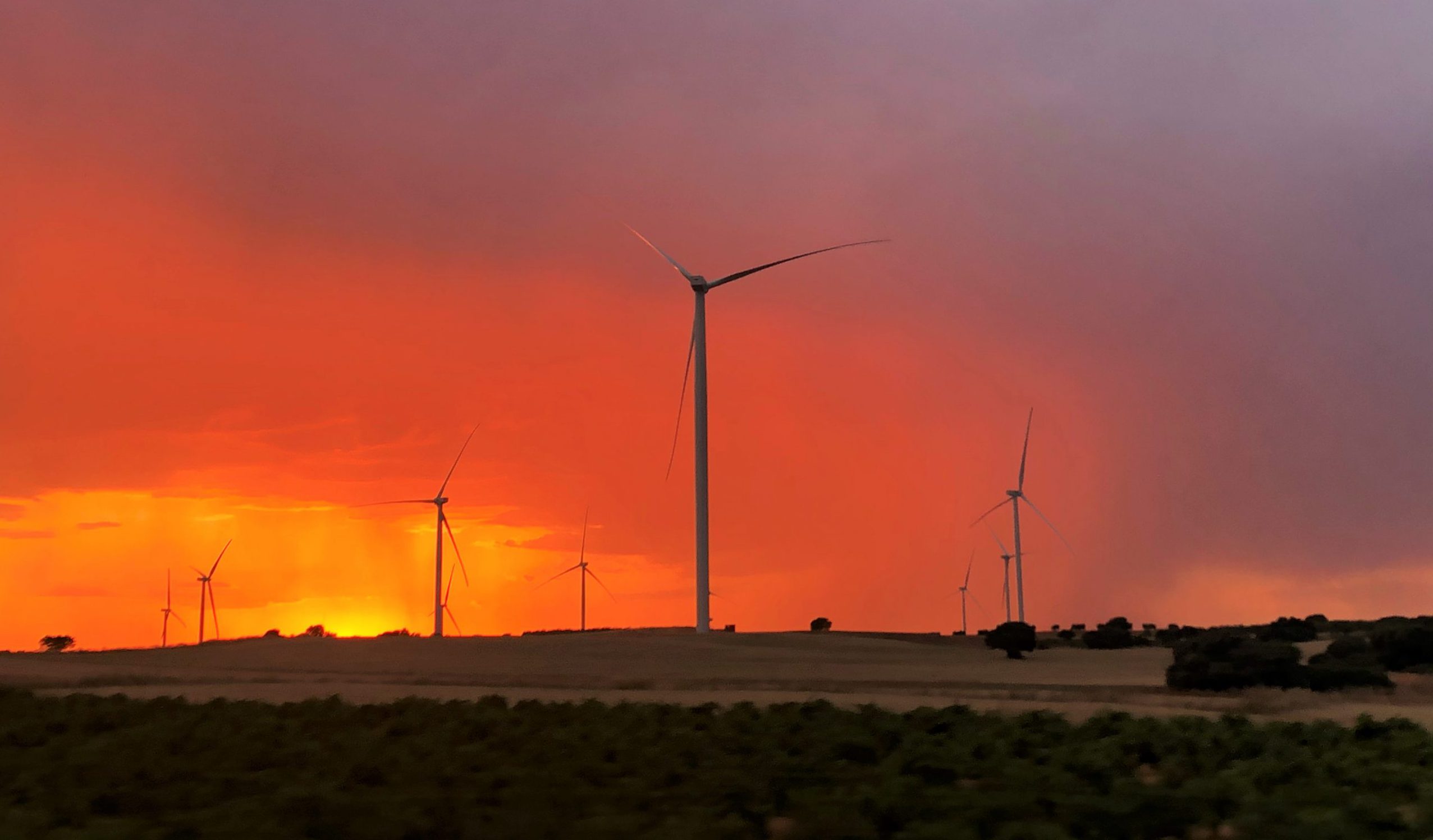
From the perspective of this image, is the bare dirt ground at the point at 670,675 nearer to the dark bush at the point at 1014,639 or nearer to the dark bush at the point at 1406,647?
the dark bush at the point at 1014,639

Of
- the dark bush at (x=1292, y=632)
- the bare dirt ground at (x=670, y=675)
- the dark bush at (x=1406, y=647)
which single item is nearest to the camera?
the bare dirt ground at (x=670, y=675)

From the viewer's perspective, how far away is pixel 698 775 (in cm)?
2084

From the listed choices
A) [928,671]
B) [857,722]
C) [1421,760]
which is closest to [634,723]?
[857,722]

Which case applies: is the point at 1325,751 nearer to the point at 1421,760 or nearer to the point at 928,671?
the point at 1421,760

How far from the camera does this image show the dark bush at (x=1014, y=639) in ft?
266

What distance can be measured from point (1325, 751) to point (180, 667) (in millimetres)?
49557

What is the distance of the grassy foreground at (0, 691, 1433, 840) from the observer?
16844 mm

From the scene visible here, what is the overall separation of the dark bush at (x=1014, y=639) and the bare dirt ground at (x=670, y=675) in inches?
47.4

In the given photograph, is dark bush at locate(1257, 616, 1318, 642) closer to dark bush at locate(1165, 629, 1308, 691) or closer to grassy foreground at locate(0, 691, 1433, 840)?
dark bush at locate(1165, 629, 1308, 691)

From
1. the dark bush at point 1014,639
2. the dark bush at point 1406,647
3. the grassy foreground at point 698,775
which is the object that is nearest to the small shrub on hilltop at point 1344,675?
the dark bush at point 1406,647

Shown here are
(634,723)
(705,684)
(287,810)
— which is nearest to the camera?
(287,810)

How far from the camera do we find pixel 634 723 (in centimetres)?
2852

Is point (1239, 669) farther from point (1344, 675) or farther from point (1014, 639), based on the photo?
point (1014, 639)

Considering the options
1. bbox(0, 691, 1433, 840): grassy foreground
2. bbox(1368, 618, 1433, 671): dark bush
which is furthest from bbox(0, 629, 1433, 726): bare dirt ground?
bbox(0, 691, 1433, 840): grassy foreground
